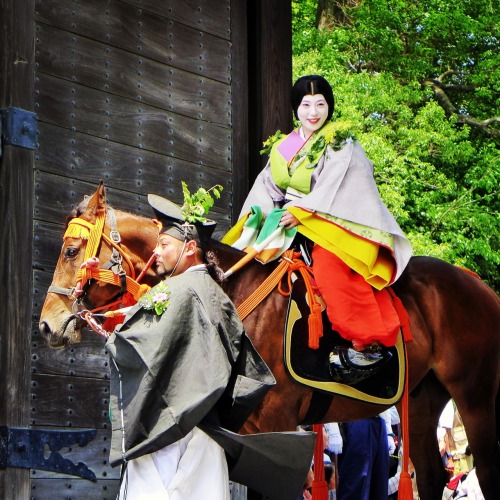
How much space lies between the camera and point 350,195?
670 centimetres

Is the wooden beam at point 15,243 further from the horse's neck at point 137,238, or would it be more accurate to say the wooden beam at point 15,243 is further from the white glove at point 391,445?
the white glove at point 391,445

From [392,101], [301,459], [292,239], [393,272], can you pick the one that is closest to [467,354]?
[393,272]

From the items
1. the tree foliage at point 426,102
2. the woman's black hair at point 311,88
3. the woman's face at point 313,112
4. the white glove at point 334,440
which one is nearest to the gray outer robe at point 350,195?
the woman's face at point 313,112

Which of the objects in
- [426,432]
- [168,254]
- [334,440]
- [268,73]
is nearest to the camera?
[168,254]

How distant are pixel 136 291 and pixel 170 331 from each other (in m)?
1.28

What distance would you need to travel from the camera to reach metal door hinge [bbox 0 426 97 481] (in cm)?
Answer: 621

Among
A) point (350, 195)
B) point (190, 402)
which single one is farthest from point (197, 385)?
point (350, 195)

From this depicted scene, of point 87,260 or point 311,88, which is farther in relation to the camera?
point 311,88

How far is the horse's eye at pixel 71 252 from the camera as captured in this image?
6164mm

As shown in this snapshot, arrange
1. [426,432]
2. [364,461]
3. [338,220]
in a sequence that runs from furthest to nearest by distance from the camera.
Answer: [364,461] → [426,432] → [338,220]

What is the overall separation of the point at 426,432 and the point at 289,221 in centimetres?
213

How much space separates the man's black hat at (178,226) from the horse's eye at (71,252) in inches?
24.9

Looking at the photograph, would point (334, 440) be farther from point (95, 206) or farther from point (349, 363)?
point (95, 206)

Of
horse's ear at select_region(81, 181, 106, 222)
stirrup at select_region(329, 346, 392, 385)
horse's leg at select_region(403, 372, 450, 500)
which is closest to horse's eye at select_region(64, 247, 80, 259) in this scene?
horse's ear at select_region(81, 181, 106, 222)
